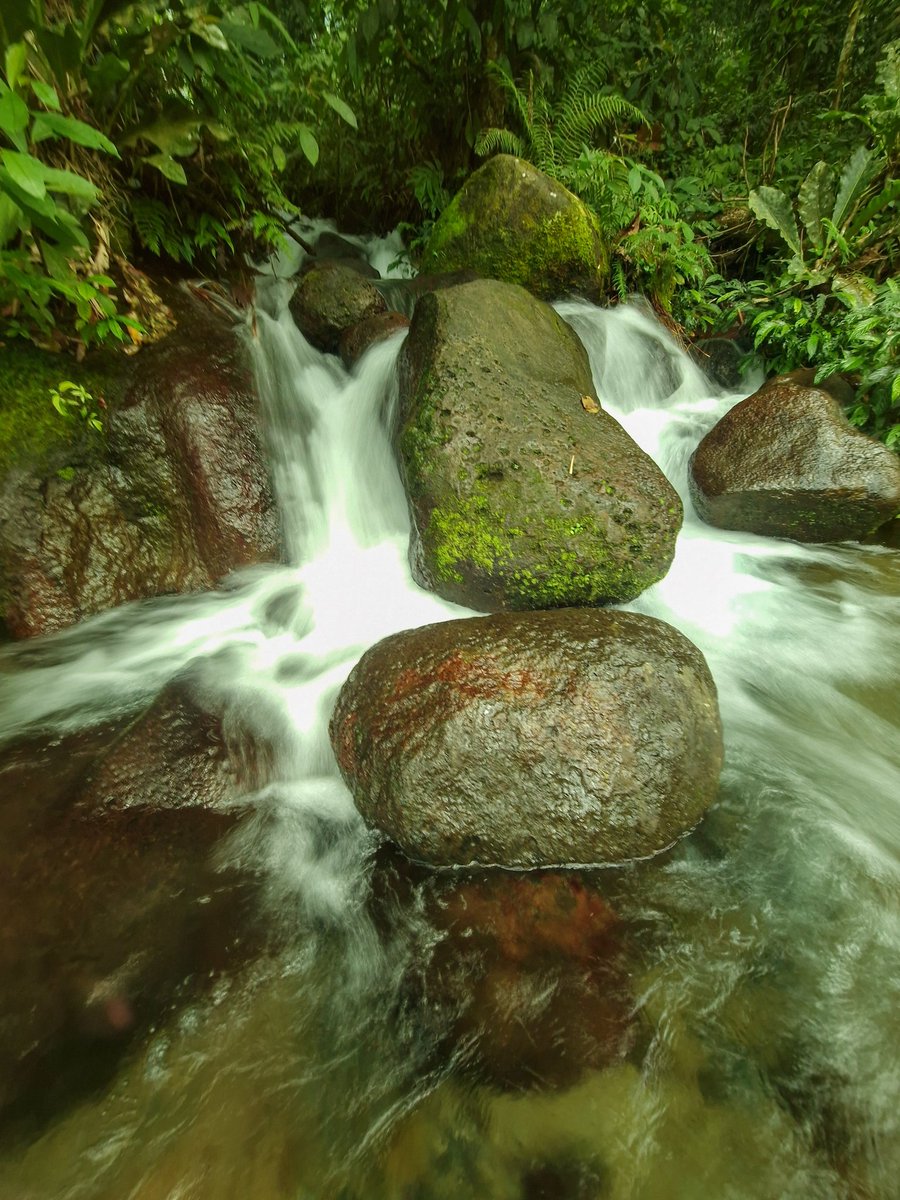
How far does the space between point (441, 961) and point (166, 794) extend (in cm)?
133

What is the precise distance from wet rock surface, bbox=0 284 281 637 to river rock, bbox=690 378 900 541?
3.44 m

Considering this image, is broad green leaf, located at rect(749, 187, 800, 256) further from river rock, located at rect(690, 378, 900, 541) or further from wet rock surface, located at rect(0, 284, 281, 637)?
wet rock surface, located at rect(0, 284, 281, 637)

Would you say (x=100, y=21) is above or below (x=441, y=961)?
above

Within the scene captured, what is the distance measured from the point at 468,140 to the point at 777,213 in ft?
11.1

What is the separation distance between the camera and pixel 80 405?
3279 millimetres

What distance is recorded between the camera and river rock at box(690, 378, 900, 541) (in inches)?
159

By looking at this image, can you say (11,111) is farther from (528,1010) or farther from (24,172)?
(528,1010)

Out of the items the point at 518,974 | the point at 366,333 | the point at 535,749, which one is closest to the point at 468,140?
the point at 366,333

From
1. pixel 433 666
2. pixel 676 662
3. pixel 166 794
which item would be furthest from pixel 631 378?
pixel 166 794

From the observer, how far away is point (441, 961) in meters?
1.92

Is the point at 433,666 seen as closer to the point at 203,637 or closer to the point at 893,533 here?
the point at 203,637

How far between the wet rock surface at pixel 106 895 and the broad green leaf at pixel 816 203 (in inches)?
270

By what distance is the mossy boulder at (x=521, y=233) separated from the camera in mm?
5027

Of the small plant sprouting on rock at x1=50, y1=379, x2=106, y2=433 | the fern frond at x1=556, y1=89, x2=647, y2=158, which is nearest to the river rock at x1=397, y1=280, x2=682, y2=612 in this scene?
the small plant sprouting on rock at x1=50, y1=379, x2=106, y2=433
